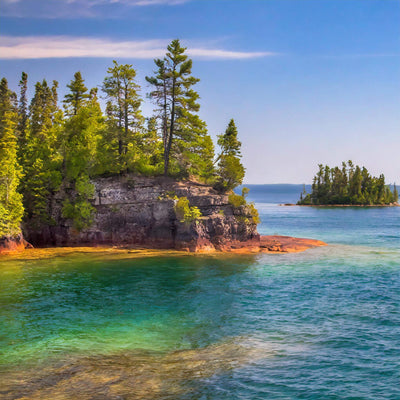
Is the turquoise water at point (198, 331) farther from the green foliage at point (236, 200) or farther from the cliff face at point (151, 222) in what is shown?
the green foliage at point (236, 200)

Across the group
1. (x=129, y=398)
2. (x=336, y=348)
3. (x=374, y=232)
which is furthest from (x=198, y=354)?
(x=374, y=232)

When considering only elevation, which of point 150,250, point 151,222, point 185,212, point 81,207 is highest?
point 81,207

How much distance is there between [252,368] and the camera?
20031 mm

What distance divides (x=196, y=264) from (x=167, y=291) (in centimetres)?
1115

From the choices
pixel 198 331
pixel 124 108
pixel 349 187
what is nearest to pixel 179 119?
pixel 124 108

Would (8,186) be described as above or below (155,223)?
above

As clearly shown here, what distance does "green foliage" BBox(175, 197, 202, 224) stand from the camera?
54000mm

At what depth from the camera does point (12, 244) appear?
5156 centimetres

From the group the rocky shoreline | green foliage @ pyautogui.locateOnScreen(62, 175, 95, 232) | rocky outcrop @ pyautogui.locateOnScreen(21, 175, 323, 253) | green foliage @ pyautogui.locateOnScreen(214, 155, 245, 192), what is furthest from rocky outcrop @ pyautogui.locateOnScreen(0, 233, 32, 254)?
green foliage @ pyautogui.locateOnScreen(214, 155, 245, 192)

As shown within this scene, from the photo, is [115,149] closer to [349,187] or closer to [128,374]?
[128,374]

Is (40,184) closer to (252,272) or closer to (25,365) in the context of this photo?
(252,272)

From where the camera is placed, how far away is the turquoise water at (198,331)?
18188 mm

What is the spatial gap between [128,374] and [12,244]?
38.2 metres

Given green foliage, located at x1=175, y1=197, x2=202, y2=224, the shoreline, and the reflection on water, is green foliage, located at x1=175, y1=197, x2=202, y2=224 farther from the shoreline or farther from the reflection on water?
the reflection on water
